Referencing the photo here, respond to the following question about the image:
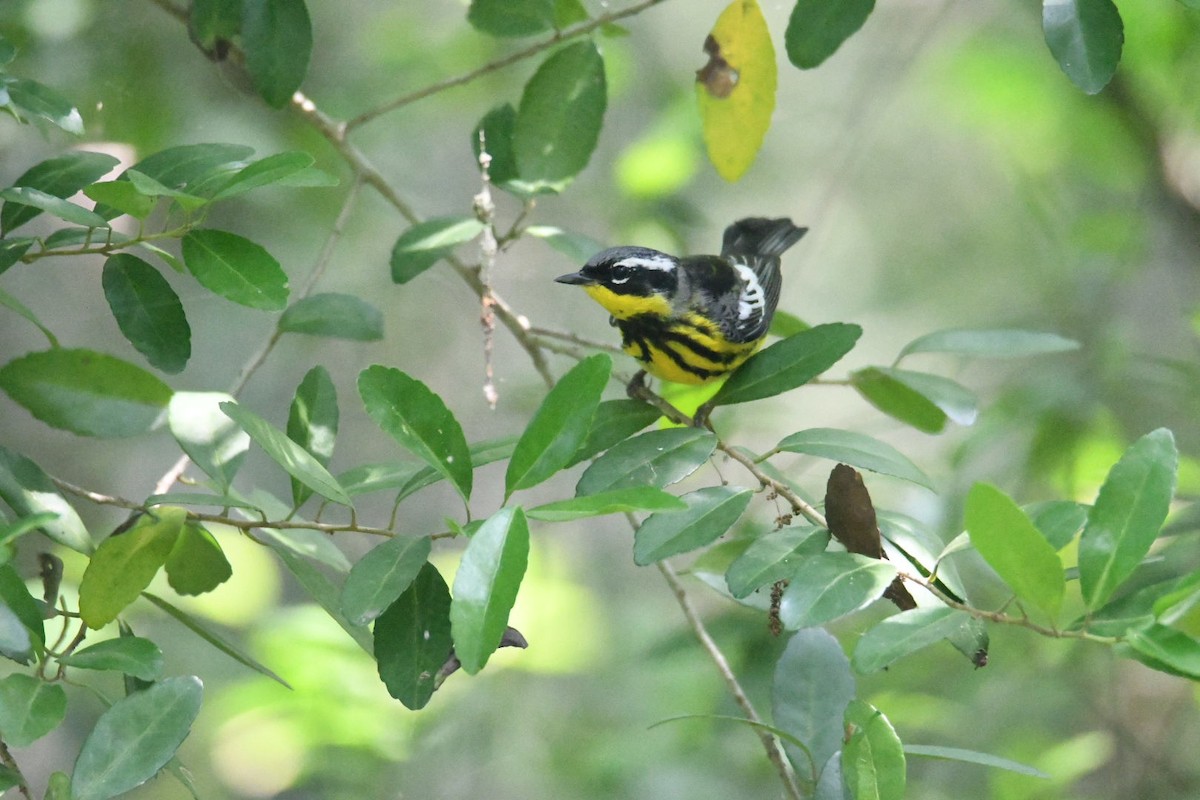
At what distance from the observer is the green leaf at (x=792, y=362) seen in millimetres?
1436

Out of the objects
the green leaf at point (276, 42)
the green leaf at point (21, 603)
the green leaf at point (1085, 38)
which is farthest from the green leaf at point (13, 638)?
the green leaf at point (1085, 38)

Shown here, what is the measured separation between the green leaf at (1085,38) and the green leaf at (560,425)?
27.4 inches

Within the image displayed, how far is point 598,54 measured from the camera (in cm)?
185

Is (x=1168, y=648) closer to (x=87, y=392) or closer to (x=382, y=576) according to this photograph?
(x=382, y=576)

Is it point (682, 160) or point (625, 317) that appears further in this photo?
point (682, 160)

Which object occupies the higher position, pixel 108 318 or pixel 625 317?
pixel 625 317

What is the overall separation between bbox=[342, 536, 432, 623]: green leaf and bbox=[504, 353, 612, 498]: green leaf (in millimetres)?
156

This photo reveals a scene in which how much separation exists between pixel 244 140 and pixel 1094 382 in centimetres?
252

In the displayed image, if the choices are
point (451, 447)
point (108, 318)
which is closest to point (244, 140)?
point (108, 318)

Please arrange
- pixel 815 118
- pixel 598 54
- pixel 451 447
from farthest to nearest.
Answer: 1. pixel 815 118
2. pixel 598 54
3. pixel 451 447

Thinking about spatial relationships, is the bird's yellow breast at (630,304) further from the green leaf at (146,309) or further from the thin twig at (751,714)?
the green leaf at (146,309)

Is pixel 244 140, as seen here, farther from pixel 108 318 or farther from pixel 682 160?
pixel 682 160

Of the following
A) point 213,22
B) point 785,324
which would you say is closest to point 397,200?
point 213,22

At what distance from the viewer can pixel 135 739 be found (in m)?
1.10
